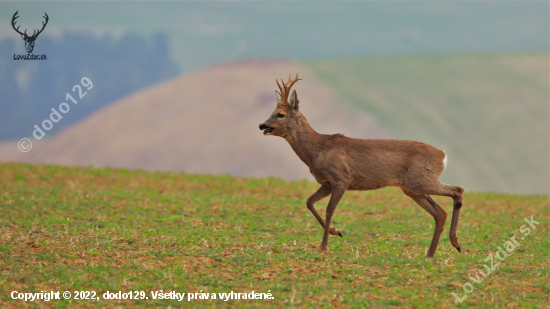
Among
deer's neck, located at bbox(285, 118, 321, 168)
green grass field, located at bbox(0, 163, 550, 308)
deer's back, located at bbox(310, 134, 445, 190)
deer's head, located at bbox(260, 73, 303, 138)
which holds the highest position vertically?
deer's head, located at bbox(260, 73, 303, 138)

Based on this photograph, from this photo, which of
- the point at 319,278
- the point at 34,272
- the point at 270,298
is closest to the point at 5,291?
the point at 34,272

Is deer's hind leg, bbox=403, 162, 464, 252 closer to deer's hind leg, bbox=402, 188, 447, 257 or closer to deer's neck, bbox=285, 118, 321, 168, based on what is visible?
deer's hind leg, bbox=402, 188, 447, 257

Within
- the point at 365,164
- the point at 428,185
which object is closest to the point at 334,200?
the point at 365,164

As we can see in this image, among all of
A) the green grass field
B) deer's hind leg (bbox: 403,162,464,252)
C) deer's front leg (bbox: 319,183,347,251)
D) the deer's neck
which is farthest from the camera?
the deer's neck

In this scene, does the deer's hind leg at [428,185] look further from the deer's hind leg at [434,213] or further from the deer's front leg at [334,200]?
the deer's front leg at [334,200]

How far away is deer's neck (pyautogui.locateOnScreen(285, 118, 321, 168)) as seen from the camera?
10227 mm

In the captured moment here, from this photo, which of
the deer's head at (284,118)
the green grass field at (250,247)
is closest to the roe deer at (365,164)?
the deer's head at (284,118)

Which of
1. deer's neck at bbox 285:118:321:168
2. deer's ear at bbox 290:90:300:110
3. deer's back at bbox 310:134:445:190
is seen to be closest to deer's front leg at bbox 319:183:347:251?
deer's back at bbox 310:134:445:190

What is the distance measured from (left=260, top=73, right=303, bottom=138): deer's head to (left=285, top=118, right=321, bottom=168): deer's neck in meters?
0.08

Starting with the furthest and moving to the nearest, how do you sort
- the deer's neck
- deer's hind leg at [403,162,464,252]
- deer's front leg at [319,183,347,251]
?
the deer's neck < deer's front leg at [319,183,347,251] < deer's hind leg at [403,162,464,252]

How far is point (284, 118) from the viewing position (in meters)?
10.4

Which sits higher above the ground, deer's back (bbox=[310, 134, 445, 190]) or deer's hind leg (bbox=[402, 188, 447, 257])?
deer's back (bbox=[310, 134, 445, 190])

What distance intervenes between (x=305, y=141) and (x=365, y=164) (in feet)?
3.73

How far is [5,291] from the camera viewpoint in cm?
768
